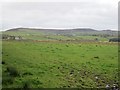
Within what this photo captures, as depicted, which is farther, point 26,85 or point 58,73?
point 58,73

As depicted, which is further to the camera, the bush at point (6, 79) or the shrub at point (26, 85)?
the bush at point (6, 79)

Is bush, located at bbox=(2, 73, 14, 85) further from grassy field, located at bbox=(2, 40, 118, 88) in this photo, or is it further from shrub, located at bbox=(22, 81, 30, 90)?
shrub, located at bbox=(22, 81, 30, 90)

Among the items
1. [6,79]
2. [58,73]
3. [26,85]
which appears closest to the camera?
[26,85]

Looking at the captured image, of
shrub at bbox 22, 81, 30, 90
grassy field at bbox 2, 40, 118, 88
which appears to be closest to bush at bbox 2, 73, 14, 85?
grassy field at bbox 2, 40, 118, 88

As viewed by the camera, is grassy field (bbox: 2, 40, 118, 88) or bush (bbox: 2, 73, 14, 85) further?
grassy field (bbox: 2, 40, 118, 88)

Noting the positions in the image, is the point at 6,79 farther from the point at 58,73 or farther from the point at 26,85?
the point at 58,73

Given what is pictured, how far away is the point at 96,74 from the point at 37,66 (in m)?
5.68

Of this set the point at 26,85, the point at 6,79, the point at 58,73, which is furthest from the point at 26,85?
the point at 58,73

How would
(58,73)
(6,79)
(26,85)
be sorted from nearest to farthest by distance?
(26,85), (6,79), (58,73)

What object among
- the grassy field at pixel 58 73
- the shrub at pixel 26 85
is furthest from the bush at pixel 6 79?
the shrub at pixel 26 85

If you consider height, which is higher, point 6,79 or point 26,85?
point 6,79

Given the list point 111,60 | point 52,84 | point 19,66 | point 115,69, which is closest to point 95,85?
point 52,84

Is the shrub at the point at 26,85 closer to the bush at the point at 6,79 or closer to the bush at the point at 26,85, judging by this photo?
the bush at the point at 26,85

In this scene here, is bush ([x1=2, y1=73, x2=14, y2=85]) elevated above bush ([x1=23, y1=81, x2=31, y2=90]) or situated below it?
above
